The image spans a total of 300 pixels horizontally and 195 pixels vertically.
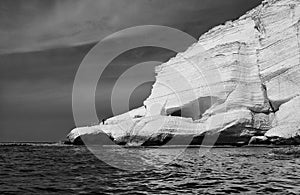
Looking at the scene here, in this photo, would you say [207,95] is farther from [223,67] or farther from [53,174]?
[53,174]

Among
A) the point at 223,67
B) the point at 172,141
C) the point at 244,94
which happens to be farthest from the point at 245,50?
the point at 172,141

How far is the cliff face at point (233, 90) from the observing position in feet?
132

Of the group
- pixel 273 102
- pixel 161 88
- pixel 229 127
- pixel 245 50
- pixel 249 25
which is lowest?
pixel 229 127

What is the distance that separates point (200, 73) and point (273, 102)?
38.0 feet

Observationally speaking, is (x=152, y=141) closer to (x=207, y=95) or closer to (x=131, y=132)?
(x=131, y=132)

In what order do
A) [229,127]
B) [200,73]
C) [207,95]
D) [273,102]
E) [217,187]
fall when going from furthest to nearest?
[200,73], [207,95], [273,102], [229,127], [217,187]

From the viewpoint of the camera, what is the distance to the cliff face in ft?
132

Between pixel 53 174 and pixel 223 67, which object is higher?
pixel 223 67

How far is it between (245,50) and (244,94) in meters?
7.84

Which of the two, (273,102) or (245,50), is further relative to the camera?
(245,50)

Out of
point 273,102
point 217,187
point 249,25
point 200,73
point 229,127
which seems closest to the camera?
point 217,187

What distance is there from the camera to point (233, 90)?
149 ft

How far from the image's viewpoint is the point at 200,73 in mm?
50562

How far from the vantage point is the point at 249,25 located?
179 ft
